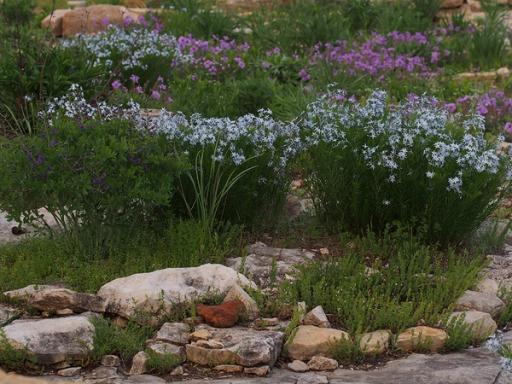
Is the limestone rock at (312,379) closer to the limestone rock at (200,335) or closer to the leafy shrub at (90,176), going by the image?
the limestone rock at (200,335)

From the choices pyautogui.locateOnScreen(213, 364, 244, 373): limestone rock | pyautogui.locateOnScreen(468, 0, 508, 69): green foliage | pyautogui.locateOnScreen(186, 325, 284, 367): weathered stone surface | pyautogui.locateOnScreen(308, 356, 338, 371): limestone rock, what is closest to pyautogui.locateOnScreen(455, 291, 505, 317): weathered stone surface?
pyautogui.locateOnScreen(308, 356, 338, 371): limestone rock

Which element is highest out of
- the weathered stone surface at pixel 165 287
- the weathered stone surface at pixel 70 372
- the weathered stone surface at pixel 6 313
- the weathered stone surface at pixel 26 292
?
the weathered stone surface at pixel 165 287

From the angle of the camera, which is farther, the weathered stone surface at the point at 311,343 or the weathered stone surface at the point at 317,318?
the weathered stone surface at the point at 317,318

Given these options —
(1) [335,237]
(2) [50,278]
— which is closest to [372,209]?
(1) [335,237]

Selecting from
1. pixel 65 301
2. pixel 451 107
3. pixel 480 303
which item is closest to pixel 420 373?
pixel 480 303

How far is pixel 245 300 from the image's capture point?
5.62 meters

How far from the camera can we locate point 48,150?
6.03m

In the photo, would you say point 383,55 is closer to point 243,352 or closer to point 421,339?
point 421,339

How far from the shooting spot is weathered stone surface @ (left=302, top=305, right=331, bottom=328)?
5.48m

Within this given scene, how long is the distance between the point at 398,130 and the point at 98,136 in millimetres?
2182

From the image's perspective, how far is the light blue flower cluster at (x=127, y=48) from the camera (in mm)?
10438

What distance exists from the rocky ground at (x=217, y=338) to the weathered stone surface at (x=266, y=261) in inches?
6.1

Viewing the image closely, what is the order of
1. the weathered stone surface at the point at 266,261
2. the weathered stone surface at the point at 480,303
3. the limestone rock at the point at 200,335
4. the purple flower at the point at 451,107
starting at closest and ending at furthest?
the limestone rock at the point at 200,335
the weathered stone surface at the point at 480,303
the weathered stone surface at the point at 266,261
the purple flower at the point at 451,107

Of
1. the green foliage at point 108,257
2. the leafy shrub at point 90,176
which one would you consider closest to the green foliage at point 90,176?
the leafy shrub at point 90,176
